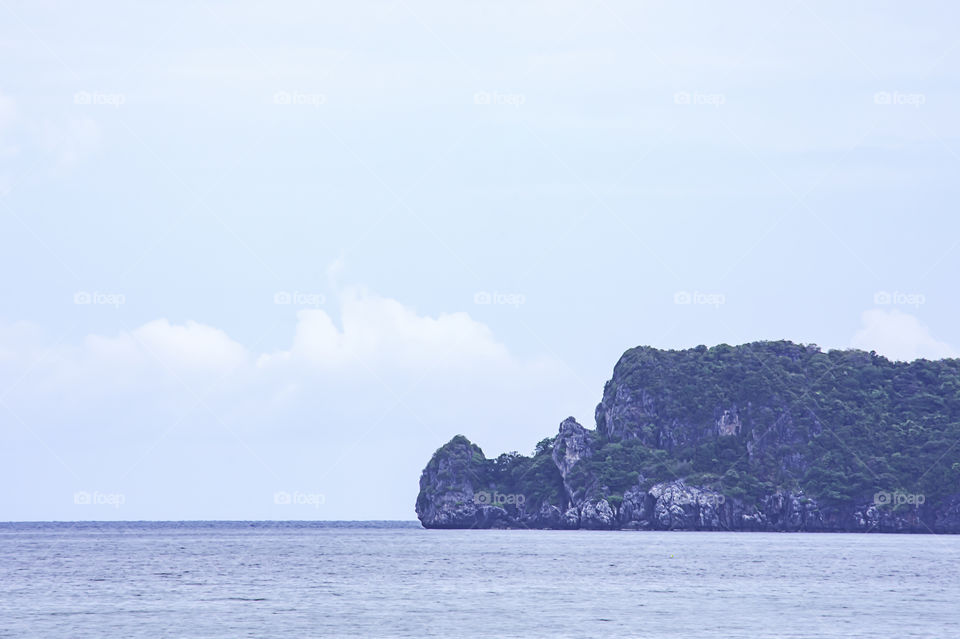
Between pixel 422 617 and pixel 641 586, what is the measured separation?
899 inches

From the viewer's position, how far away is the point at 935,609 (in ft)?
205

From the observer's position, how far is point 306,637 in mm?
52219

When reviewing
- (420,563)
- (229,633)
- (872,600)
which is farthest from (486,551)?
(229,633)

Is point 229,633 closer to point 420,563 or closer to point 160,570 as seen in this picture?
point 160,570

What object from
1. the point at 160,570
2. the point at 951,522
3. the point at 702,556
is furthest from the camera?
the point at 951,522

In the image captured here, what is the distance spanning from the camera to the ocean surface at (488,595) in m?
55.0

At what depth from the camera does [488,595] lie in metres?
71.1

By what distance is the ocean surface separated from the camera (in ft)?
180

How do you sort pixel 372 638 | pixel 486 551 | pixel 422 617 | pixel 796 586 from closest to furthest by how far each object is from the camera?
pixel 372 638 < pixel 422 617 < pixel 796 586 < pixel 486 551

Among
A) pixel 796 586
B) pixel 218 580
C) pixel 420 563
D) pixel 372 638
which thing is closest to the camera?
pixel 372 638

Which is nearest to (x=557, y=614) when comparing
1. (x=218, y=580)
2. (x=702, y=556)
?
(x=218, y=580)

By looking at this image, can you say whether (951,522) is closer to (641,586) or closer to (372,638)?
(641,586)

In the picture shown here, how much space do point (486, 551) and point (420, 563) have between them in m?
24.4

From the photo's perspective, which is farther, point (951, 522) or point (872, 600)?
point (951, 522)
